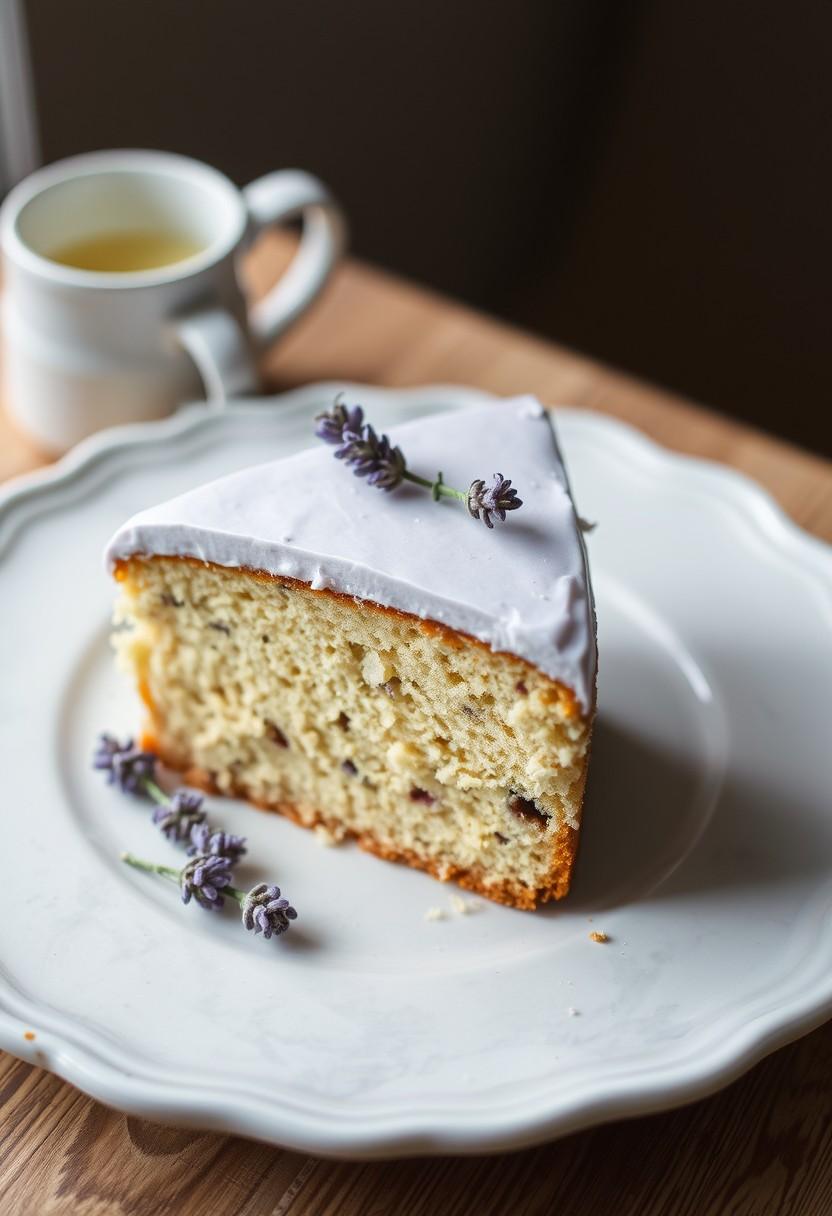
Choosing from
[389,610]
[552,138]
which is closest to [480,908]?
[389,610]

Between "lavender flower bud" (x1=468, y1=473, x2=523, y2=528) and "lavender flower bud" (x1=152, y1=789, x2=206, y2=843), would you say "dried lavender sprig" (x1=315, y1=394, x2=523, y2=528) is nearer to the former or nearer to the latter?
"lavender flower bud" (x1=468, y1=473, x2=523, y2=528)

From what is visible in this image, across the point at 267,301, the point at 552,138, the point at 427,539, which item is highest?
the point at 427,539

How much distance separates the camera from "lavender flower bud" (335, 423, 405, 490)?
1.79 m

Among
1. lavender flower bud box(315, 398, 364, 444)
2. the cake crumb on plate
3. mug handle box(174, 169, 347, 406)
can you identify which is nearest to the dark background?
mug handle box(174, 169, 347, 406)

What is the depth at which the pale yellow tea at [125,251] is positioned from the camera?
8.27ft

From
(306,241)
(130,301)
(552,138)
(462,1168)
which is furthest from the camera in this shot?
(552,138)

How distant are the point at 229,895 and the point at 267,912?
0.08m

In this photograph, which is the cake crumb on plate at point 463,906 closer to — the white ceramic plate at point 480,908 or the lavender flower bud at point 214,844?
the white ceramic plate at point 480,908

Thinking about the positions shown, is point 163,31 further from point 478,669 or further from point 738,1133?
point 738,1133

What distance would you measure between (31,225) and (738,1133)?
2010 millimetres

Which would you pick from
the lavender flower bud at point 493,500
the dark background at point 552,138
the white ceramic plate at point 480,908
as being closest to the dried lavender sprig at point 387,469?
the lavender flower bud at point 493,500

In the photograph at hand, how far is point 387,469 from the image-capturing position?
5.85ft

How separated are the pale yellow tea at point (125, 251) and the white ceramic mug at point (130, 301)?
1cm

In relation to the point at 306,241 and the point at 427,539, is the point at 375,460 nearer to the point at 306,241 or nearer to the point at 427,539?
the point at 427,539
